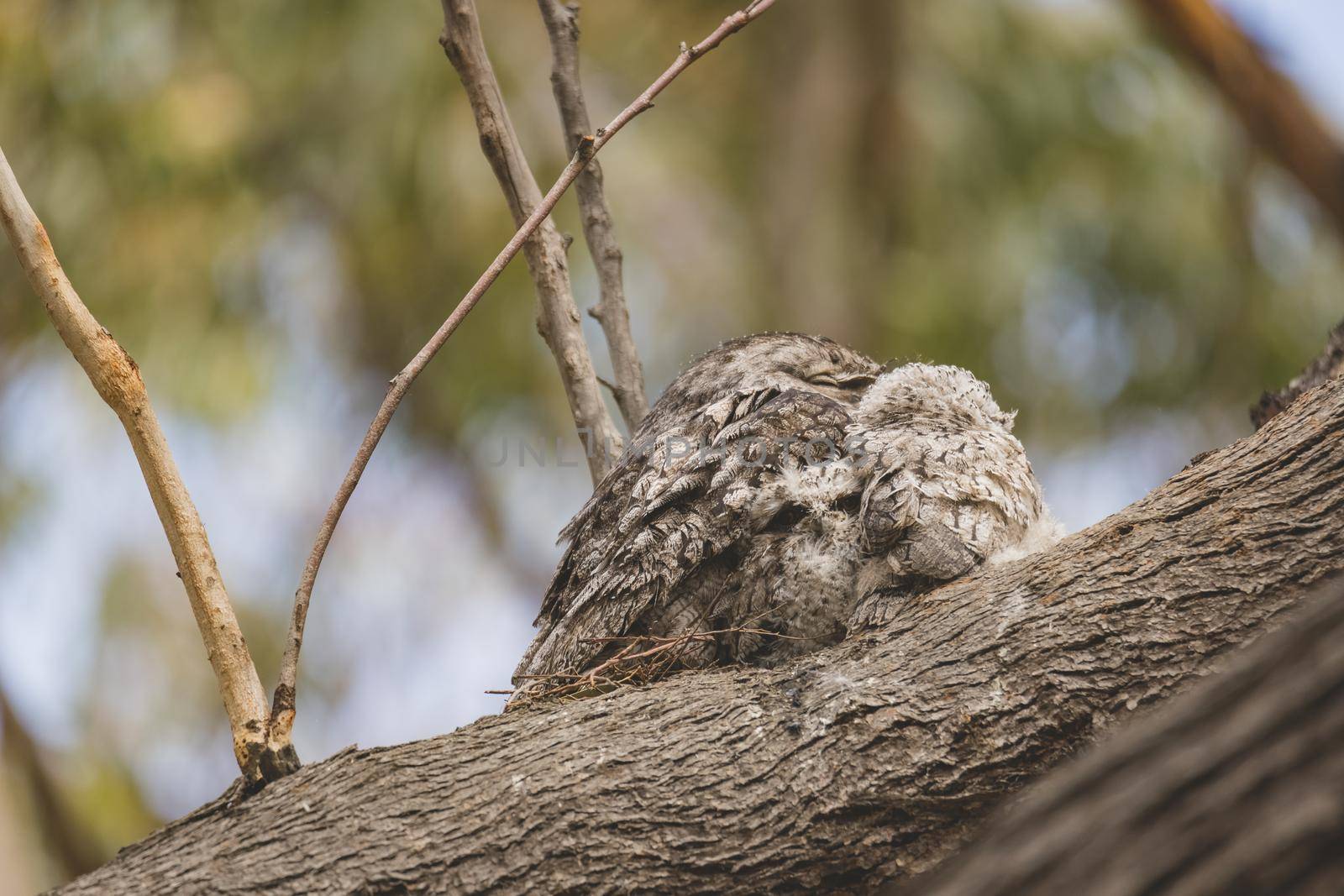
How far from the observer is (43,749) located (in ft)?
19.2

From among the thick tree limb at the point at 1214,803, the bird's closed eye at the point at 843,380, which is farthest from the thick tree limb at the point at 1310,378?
the thick tree limb at the point at 1214,803

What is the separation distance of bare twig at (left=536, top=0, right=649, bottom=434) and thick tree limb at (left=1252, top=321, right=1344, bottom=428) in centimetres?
201

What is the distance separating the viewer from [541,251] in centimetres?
321

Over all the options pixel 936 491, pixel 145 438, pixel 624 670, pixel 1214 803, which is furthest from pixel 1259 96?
pixel 145 438

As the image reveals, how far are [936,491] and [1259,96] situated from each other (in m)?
3.42

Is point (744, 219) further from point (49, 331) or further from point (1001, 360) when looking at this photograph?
point (49, 331)

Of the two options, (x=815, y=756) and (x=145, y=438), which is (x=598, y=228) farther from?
(x=815, y=756)

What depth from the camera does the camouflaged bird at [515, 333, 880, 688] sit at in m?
2.46

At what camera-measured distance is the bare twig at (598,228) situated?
10.9 feet

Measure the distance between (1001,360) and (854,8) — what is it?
2964 mm

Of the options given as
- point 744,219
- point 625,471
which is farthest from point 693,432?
point 744,219

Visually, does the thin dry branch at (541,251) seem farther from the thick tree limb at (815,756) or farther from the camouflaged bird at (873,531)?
the thick tree limb at (815,756)

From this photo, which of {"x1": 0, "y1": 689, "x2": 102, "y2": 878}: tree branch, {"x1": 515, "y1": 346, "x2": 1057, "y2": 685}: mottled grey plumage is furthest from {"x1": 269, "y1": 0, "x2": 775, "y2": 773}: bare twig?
{"x1": 0, "y1": 689, "x2": 102, "y2": 878}: tree branch

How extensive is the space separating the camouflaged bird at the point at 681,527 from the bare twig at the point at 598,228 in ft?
1.62
